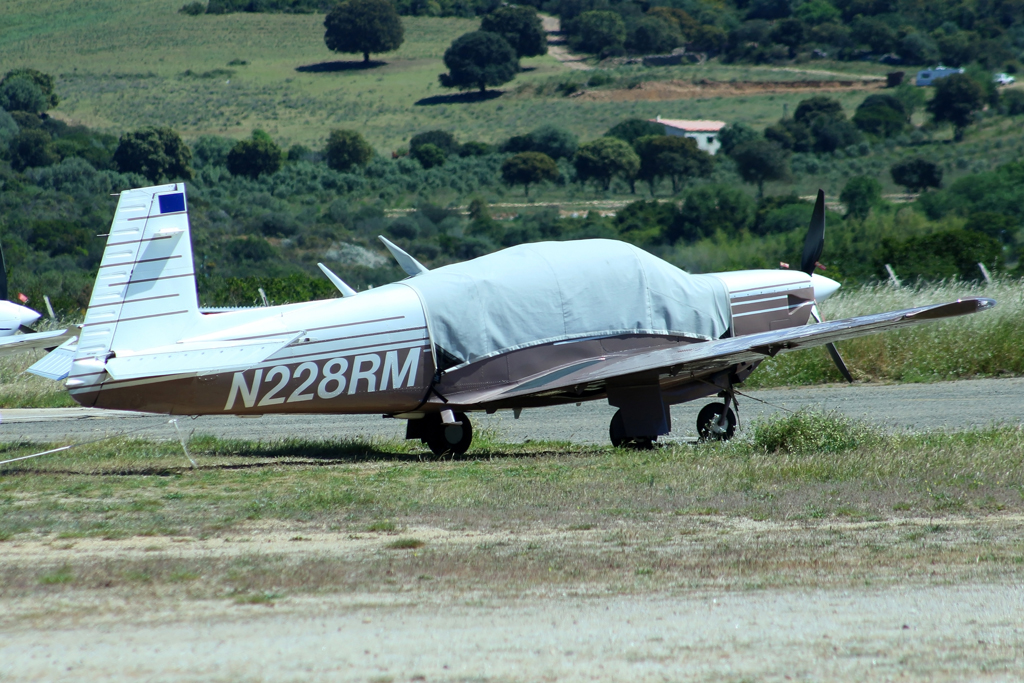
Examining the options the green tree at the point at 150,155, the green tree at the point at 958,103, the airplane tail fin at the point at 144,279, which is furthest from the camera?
the green tree at the point at 958,103

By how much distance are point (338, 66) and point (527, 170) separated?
169ft

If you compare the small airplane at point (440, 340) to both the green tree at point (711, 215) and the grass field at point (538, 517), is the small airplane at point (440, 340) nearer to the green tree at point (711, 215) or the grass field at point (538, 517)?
the grass field at point (538, 517)

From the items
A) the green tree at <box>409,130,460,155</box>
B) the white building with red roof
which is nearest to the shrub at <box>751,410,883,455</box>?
the green tree at <box>409,130,460,155</box>

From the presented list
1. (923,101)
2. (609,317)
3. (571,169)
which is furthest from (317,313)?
(923,101)

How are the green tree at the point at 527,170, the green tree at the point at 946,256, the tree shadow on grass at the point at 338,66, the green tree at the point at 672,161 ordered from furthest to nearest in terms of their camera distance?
the tree shadow on grass at the point at 338,66 → the green tree at the point at 527,170 → the green tree at the point at 672,161 → the green tree at the point at 946,256

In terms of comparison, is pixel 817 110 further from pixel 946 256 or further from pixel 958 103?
pixel 946 256

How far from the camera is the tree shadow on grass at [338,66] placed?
12150cm

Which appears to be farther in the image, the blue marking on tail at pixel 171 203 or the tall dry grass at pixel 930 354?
the tall dry grass at pixel 930 354

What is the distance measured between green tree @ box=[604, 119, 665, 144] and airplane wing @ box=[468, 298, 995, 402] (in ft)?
268

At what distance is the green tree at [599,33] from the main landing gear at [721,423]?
→ 12865cm

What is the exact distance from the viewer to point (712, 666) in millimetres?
4680

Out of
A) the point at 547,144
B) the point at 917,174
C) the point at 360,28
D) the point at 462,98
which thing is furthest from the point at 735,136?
the point at 360,28

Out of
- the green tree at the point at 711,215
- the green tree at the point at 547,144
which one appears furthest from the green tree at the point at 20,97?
the green tree at the point at 711,215

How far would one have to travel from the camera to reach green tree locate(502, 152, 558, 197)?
80.8 m
